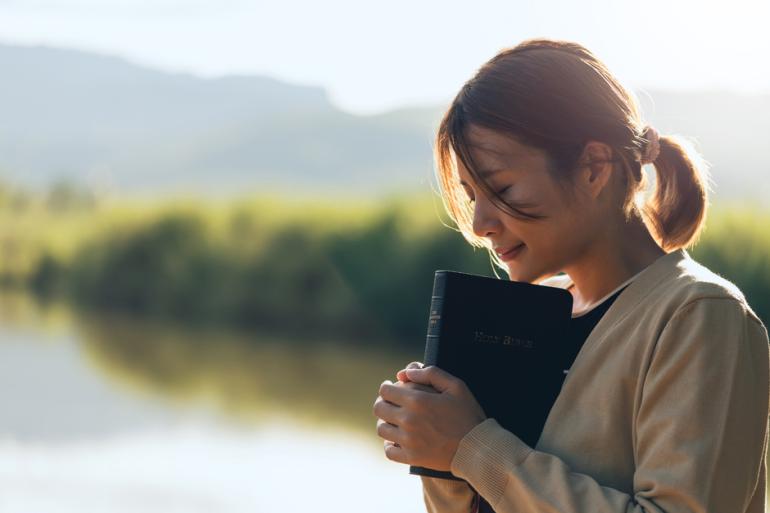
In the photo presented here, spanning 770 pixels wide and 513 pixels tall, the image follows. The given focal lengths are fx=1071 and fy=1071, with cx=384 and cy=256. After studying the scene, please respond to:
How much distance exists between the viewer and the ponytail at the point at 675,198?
102cm

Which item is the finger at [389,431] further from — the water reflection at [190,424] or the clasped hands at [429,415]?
the water reflection at [190,424]

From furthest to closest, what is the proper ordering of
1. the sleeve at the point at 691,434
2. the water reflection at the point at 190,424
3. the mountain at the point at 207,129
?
the mountain at the point at 207,129 → the water reflection at the point at 190,424 → the sleeve at the point at 691,434

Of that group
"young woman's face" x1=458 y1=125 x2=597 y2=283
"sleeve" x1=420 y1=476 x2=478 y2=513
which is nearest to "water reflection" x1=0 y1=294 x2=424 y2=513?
"sleeve" x1=420 y1=476 x2=478 y2=513

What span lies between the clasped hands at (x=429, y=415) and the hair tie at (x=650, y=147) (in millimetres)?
268

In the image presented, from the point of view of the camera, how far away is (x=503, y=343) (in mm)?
937

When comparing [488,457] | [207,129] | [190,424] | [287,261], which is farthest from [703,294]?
[207,129]

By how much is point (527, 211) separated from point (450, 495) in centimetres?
26

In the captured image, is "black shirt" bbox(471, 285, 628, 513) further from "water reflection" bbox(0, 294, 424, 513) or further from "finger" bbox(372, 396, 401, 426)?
"water reflection" bbox(0, 294, 424, 513)

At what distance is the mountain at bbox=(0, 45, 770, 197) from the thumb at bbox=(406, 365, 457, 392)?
2890 centimetres

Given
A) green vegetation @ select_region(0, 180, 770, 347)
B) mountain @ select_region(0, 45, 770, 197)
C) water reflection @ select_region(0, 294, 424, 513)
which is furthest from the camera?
mountain @ select_region(0, 45, 770, 197)

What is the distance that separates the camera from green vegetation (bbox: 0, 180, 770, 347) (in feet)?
18.8

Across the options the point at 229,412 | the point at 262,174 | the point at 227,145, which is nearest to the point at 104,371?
the point at 229,412

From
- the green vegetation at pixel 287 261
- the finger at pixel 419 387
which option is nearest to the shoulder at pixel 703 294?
the finger at pixel 419 387

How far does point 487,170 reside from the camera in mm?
922
